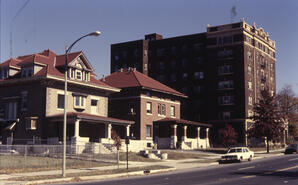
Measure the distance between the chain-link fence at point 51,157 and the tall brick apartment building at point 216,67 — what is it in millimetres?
40682

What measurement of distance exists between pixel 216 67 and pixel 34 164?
177ft

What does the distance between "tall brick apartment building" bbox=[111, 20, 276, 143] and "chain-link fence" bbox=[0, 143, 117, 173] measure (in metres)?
40.7

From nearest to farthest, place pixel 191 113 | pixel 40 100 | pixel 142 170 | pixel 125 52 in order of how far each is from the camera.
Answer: pixel 142 170, pixel 40 100, pixel 191 113, pixel 125 52

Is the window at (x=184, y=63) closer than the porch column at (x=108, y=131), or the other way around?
the porch column at (x=108, y=131)

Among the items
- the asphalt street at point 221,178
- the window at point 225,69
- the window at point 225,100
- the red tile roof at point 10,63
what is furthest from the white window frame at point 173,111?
the asphalt street at point 221,178

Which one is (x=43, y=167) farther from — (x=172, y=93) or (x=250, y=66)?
(x=250, y=66)

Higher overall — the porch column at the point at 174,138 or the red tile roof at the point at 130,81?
the red tile roof at the point at 130,81

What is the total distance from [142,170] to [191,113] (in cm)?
5339

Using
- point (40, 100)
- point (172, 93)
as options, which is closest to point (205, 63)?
point (172, 93)

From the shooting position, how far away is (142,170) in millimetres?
29844

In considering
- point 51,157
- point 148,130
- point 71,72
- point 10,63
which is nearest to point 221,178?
point 51,157

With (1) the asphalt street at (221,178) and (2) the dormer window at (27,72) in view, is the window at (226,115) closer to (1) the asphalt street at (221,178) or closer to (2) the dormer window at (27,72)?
(2) the dormer window at (27,72)

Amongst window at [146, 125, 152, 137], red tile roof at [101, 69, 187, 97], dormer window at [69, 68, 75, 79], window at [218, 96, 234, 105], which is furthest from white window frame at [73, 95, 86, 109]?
window at [218, 96, 234, 105]

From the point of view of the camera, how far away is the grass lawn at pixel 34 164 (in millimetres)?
29586
